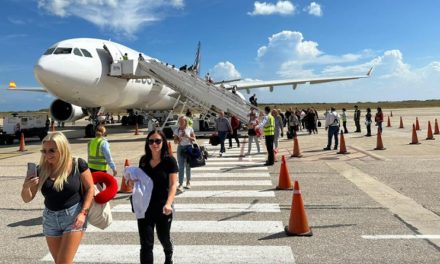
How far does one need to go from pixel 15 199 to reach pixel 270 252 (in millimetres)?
5660

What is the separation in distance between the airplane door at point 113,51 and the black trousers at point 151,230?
17.8m

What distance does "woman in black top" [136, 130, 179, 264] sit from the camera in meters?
3.84

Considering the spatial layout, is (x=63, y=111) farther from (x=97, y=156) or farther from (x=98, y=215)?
(x=98, y=215)

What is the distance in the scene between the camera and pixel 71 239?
3.41 metres

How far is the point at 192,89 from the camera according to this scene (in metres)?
21.9

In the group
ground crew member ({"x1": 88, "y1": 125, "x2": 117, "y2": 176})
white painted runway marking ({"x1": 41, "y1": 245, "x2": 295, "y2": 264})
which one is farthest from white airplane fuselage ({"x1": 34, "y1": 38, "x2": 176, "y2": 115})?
white painted runway marking ({"x1": 41, "y1": 245, "x2": 295, "y2": 264})

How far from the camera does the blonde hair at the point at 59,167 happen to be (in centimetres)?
336

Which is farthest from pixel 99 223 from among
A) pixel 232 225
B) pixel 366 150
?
pixel 366 150

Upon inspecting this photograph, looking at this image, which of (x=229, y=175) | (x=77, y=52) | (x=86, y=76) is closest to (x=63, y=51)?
(x=77, y=52)

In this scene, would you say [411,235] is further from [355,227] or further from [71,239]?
[71,239]

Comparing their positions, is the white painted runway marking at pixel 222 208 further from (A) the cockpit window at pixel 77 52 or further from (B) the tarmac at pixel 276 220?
(A) the cockpit window at pixel 77 52

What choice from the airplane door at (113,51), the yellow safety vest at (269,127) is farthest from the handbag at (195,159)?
the airplane door at (113,51)

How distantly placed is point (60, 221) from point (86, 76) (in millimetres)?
15772

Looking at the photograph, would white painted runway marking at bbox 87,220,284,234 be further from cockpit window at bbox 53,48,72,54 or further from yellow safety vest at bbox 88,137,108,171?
cockpit window at bbox 53,48,72,54
